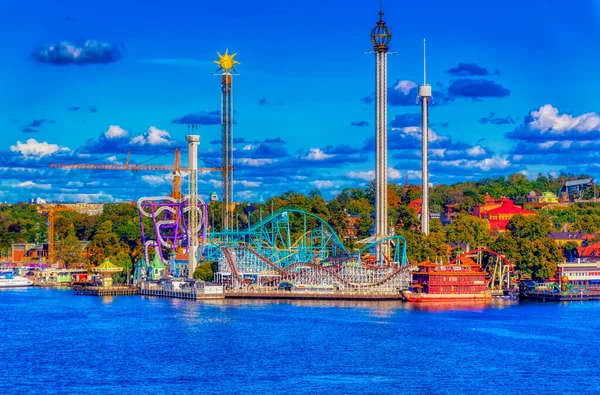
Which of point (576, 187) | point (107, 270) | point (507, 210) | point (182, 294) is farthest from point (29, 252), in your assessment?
point (576, 187)

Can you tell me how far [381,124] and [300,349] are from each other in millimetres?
48508

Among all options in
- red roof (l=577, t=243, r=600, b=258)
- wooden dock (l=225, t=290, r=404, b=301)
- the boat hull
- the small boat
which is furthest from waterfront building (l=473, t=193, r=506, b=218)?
the small boat

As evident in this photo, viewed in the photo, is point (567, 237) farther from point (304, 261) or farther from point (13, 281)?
point (13, 281)

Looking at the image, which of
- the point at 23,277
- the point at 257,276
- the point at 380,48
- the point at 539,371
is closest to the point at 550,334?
the point at 539,371

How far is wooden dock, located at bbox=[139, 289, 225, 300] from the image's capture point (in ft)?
332

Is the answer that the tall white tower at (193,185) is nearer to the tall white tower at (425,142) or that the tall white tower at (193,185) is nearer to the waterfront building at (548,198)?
the tall white tower at (425,142)

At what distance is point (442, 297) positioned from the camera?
97312mm

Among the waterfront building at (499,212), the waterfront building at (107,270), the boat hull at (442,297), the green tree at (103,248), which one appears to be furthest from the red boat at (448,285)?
the waterfront building at (499,212)

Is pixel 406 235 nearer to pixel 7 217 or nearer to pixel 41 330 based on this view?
pixel 41 330

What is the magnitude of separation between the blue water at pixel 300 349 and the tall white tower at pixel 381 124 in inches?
781

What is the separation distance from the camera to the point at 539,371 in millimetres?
61406

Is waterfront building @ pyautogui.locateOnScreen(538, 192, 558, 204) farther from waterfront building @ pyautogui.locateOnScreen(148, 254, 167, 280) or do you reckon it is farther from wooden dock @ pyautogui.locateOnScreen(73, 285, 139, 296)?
Answer: wooden dock @ pyautogui.locateOnScreen(73, 285, 139, 296)

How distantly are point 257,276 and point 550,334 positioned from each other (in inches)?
1431

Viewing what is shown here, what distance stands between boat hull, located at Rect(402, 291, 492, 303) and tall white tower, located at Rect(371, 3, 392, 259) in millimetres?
15546
